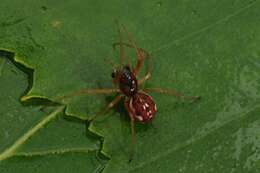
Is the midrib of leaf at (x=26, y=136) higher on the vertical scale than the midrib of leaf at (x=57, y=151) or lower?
higher

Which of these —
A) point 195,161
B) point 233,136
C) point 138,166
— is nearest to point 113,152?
point 138,166

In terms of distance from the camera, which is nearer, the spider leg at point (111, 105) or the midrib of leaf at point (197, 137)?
the midrib of leaf at point (197, 137)

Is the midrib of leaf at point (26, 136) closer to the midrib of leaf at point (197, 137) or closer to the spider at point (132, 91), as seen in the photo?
the spider at point (132, 91)

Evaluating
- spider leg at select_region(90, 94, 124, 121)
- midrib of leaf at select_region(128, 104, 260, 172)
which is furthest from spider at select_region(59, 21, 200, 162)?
midrib of leaf at select_region(128, 104, 260, 172)

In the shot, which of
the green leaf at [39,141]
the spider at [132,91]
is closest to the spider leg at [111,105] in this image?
the spider at [132,91]

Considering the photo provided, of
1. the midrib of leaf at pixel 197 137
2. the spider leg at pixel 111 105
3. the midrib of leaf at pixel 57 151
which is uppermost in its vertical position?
the spider leg at pixel 111 105

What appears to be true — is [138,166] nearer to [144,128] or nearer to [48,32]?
[144,128]
